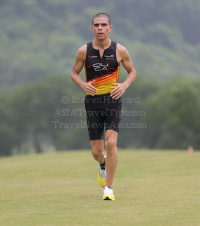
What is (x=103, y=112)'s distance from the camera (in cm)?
967

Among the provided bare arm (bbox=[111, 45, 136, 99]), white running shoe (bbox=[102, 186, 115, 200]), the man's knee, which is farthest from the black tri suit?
white running shoe (bbox=[102, 186, 115, 200])

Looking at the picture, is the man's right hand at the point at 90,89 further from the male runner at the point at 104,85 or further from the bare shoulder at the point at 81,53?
the bare shoulder at the point at 81,53

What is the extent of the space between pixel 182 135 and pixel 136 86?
28375mm

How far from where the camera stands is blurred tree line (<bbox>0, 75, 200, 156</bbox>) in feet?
302

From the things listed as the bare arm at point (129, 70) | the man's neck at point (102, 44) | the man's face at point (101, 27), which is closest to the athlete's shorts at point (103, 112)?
the bare arm at point (129, 70)

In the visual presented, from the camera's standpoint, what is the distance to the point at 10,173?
18203 mm

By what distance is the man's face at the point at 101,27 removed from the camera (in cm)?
956

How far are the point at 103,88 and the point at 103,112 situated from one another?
1.50 ft

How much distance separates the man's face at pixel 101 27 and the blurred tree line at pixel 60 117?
77.8 metres

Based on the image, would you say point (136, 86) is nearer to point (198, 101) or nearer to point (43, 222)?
point (198, 101)

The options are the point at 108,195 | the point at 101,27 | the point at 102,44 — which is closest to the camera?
the point at 108,195

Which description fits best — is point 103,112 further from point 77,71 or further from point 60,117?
point 60,117

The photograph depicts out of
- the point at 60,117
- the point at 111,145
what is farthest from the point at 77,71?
the point at 60,117

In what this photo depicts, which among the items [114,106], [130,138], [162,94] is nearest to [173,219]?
[114,106]
